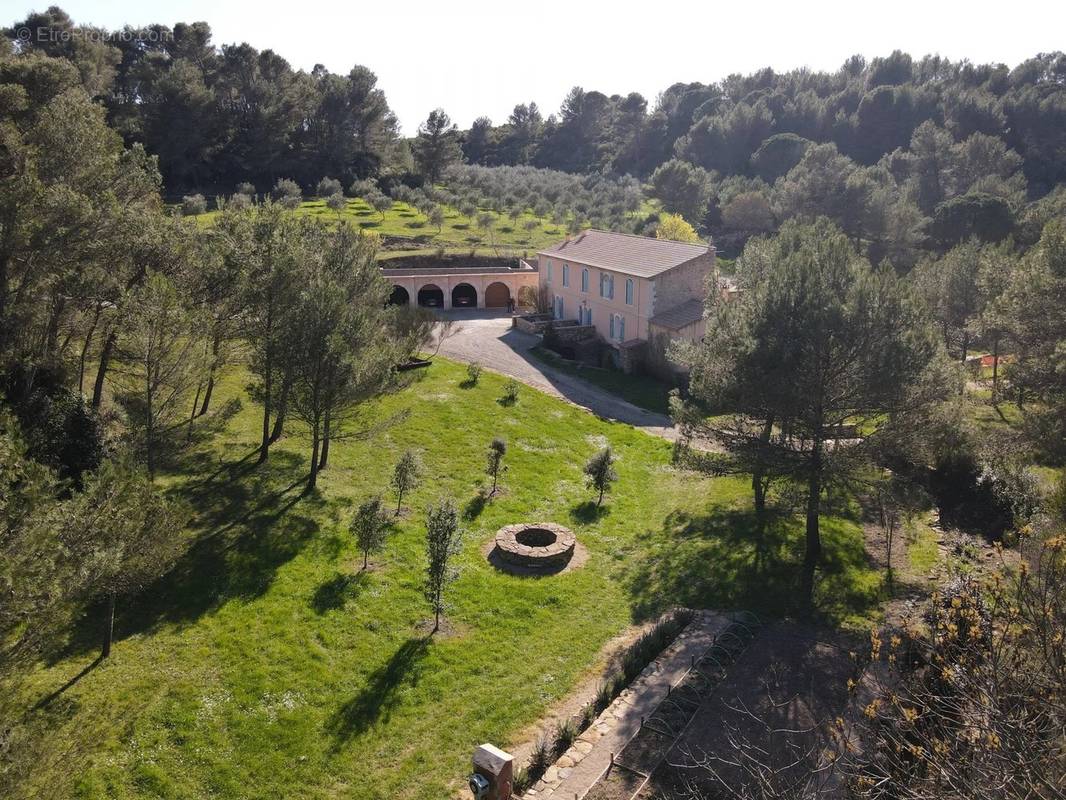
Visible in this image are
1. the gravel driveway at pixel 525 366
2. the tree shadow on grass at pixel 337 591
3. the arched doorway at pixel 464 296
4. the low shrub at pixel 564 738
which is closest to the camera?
the low shrub at pixel 564 738

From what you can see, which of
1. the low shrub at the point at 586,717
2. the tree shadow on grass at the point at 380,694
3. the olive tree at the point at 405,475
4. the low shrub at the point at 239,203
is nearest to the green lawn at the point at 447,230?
the low shrub at the point at 239,203

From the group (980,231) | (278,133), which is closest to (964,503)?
(980,231)

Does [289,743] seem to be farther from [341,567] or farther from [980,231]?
[980,231]

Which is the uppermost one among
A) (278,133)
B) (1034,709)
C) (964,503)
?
(278,133)

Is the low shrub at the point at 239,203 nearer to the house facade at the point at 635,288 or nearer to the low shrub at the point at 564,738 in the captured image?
the house facade at the point at 635,288

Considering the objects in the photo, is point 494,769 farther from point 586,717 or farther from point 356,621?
point 356,621
